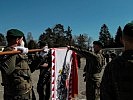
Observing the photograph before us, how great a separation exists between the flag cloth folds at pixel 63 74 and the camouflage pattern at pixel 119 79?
318 centimetres

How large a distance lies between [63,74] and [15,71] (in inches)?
76.1

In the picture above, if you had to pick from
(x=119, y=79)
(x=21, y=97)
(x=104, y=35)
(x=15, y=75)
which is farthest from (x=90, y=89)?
(x=104, y=35)

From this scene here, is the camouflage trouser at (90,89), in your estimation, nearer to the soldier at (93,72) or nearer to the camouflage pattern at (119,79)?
the soldier at (93,72)

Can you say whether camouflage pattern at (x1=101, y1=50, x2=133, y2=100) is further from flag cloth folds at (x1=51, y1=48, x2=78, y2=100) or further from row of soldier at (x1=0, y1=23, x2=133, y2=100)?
flag cloth folds at (x1=51, y1=48, x2=78, y2=100)

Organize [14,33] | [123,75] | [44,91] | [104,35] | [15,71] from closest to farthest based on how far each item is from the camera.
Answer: [123,75], [15,71], [14,33], [44,91], [104,35]

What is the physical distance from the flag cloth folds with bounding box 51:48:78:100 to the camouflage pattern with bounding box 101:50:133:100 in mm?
3183

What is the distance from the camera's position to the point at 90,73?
26.7ft

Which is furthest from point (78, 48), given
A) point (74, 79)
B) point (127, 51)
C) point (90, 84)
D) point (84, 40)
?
point (84, 40)

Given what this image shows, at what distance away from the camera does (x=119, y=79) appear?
11.5 ft

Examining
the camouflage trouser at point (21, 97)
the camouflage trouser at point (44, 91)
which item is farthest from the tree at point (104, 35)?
the camouflage trouser at point (21, 97)

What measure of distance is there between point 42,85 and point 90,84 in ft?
4.58

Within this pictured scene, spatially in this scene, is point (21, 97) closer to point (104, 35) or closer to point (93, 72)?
point (93, 72)

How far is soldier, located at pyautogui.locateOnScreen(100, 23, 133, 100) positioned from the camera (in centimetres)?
346

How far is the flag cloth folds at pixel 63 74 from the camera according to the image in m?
6.74
